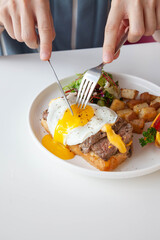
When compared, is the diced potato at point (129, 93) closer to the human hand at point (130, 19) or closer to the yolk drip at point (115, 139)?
the human hand at point (130, 19)

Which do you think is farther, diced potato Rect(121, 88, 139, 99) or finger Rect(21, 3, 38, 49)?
diced potato Rect(121, 88, 139, 99)

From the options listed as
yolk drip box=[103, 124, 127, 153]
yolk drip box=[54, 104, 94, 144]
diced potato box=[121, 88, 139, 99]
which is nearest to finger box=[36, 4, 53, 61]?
yolk drip box=[54, 104, 94, 144]

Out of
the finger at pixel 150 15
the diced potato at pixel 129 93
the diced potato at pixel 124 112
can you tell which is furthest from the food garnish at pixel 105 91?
the finger at pixel 150 15

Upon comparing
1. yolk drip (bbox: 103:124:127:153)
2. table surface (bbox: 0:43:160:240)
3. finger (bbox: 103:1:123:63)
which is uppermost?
finger (bbox: 103:1:123:63)

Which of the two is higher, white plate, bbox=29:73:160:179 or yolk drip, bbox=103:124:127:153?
yolk drip, bbox=103:124:127:153

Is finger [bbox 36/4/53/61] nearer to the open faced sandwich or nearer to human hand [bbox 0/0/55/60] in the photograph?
human hand [bbox 0/0/55/60]

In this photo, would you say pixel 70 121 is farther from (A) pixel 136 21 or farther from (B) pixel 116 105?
(A) pixel 136 21

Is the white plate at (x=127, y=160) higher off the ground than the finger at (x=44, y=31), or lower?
lower
